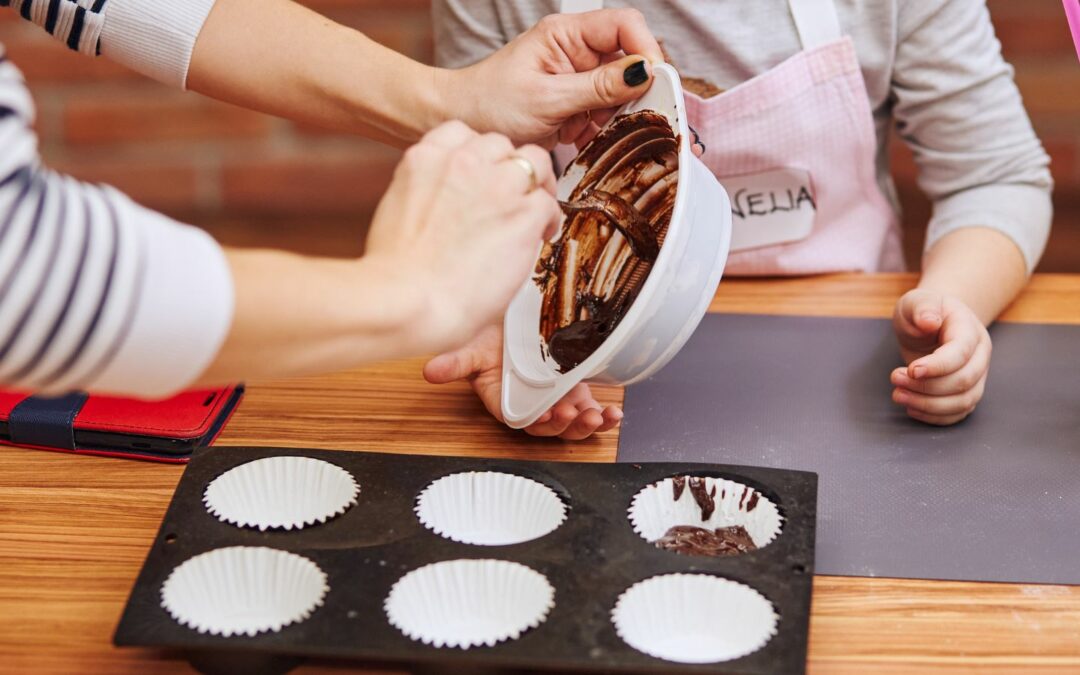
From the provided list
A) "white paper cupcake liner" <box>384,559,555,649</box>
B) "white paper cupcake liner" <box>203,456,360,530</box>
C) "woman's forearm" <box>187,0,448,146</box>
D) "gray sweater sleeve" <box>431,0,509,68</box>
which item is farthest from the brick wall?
"white paper cupcake liner" <box>384,559,555,649</box>

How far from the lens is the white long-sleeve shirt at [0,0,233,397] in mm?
456

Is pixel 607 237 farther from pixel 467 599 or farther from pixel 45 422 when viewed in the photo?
pixel 45 422

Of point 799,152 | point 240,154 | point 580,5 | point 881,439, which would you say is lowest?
point 240,154

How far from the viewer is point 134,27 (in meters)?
0.87

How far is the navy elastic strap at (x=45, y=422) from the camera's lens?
78 cm

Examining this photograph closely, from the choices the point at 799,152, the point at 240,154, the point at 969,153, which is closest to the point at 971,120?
the point at 969,153

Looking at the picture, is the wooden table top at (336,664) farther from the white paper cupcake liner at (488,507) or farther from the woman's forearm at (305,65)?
the woman's forearm at (305,65)

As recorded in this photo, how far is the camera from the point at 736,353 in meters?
0.93

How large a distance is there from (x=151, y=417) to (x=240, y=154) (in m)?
1.04

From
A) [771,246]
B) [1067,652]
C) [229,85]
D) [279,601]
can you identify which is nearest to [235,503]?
[279,601]

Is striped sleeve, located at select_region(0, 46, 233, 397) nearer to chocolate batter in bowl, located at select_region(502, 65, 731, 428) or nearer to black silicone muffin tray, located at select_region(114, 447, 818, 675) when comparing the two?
black silicone muffin tray, located at select_region(114, 447, 818, 675)

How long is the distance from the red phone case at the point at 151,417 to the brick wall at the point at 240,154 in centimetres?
95

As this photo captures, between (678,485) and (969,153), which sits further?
(969,153)

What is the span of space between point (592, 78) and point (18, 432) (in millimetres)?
466
